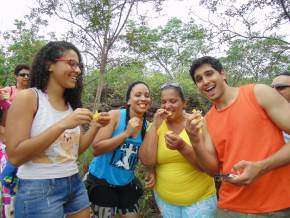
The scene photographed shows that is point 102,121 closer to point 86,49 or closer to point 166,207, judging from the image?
point 166,207

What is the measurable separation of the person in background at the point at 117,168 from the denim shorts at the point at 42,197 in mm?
752

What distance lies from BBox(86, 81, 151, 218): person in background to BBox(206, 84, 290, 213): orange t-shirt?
3.37 ft

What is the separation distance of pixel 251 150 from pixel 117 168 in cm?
143

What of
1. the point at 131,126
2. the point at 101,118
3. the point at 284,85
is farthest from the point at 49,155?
the point at 284,85

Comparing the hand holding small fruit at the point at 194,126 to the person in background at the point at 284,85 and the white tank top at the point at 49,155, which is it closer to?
the white tank top at the point at 49,155

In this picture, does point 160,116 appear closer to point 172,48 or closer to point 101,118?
point 101,118

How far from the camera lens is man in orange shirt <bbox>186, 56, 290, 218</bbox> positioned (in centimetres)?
209

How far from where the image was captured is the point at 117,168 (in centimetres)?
315

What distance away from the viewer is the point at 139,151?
123 inches

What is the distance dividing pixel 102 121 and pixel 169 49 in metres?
17.9

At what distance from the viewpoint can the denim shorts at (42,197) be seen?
214cm

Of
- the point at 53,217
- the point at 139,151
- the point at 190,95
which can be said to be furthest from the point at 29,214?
the point at 190,95

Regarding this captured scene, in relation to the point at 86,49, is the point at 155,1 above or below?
above

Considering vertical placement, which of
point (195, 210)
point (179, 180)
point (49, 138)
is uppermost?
point (49, 138)
